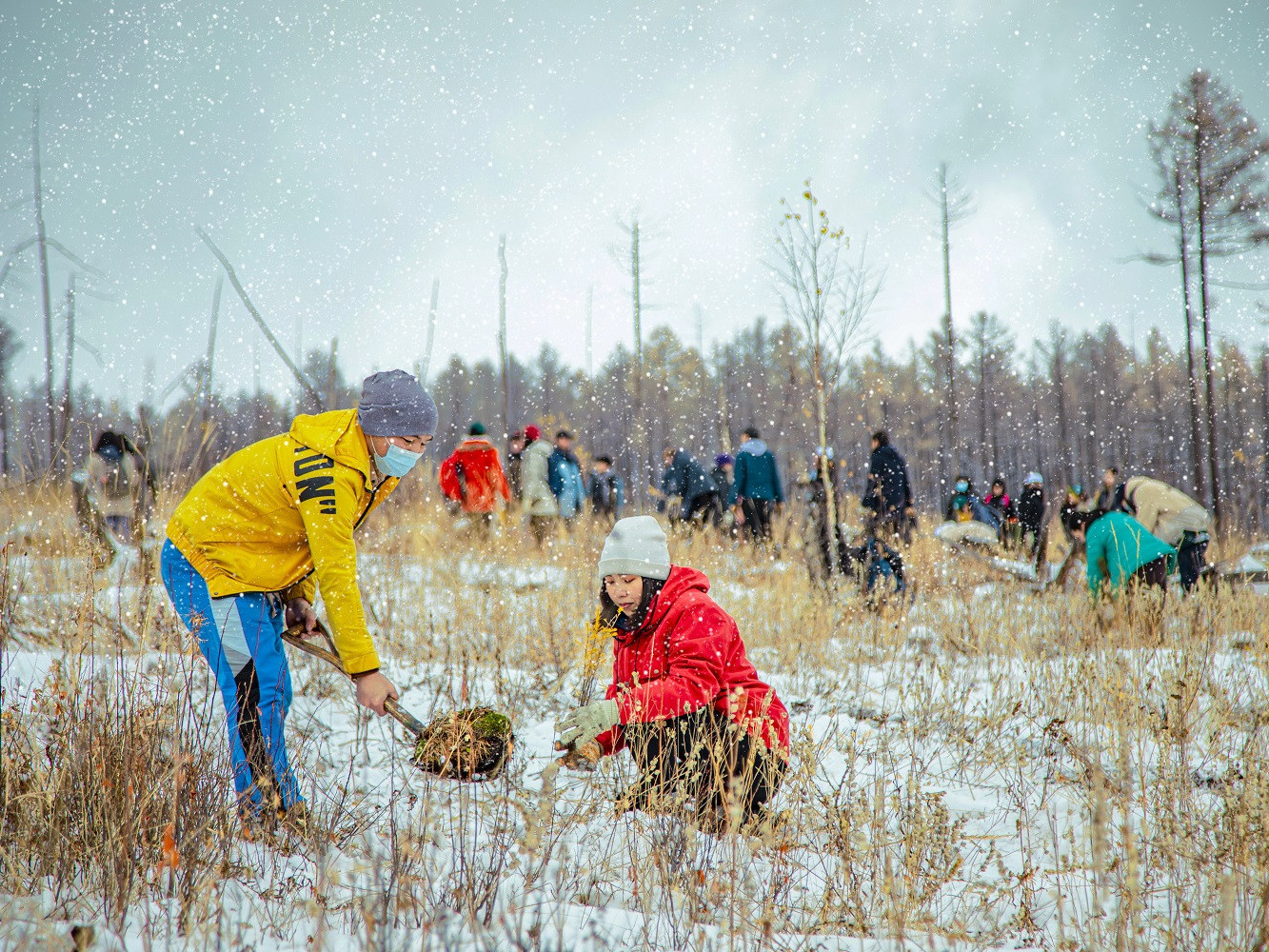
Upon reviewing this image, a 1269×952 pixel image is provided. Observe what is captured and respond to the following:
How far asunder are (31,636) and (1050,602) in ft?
24.4

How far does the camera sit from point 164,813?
1.82 meters

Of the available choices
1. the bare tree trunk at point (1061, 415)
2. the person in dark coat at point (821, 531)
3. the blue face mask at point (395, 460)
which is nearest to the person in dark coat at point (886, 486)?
the person in dark coat at point (821, 531)

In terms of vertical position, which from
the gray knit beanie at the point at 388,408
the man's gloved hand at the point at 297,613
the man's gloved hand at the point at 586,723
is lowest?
the man's gloved hand at the point at 586,723

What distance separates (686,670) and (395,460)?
117 centimetres

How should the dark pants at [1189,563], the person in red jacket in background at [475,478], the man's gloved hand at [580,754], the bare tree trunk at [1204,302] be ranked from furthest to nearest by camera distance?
the bare tree trunk at [1204,302]
the person in red jacket in background at [475,478]
the dark pants at [1189,563]
the man's gloved hand at [580,754]

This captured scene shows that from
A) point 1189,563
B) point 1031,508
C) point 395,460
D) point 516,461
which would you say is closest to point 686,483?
point 516,461

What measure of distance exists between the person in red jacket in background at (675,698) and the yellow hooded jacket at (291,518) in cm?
76

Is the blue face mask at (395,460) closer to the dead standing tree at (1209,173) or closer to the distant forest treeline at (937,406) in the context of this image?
the dead standing tree at (1209,173)

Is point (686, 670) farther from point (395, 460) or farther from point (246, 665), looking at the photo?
point (246, 665)

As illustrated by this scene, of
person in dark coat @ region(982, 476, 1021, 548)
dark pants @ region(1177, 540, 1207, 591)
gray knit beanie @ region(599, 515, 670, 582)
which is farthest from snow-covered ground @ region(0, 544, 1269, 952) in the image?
person in dark coat @ region(982, 476, 1021, 548)

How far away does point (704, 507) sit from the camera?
9.20 m

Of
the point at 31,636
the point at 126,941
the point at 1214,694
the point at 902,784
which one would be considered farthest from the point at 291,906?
the point at 1214,694

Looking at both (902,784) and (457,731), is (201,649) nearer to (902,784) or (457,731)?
(457,731)

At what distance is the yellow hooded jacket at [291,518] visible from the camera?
6.56ft
